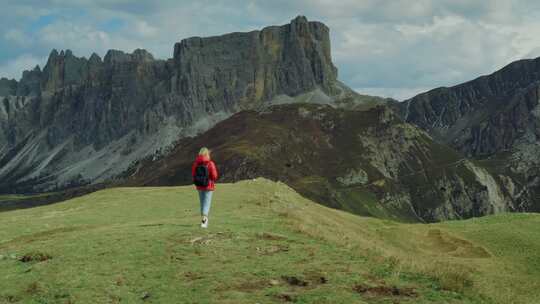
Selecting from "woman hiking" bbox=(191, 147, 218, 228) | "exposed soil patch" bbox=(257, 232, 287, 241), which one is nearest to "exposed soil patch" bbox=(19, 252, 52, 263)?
"woman hiking" bbox=(191, 147, 218, 228)

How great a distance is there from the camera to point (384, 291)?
2311cm

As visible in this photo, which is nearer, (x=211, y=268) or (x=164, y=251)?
(x=211, y=268)

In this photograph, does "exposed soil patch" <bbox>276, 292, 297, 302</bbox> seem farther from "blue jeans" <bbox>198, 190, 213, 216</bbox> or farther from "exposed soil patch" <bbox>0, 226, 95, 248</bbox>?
"exposed soil patch" <bbox>0, 226, 95, 248</bbox>

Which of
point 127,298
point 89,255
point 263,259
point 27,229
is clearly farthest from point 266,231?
point 27,229

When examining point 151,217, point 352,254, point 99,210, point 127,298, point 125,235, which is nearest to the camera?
point 127,298

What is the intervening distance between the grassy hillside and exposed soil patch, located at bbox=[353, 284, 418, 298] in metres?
0.04

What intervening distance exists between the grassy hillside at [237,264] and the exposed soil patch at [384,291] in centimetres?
4

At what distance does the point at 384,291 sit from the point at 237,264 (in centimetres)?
694

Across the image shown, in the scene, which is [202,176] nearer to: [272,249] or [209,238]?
[209,238]

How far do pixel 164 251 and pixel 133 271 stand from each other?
3.10 m

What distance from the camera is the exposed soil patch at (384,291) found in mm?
22755

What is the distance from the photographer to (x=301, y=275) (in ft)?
A: 83.0

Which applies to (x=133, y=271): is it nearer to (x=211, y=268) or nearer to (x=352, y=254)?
(x=211, y=268)

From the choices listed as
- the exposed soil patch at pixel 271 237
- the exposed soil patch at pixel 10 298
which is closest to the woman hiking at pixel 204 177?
the exposed soil patch at pixel 271 237
